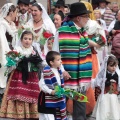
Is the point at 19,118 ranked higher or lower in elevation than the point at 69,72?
lower

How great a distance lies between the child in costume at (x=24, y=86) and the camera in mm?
7992

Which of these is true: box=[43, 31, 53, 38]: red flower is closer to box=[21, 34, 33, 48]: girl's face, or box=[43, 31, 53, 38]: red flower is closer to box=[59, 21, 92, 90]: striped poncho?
box=[21, 34, 33, 48]: girl's face

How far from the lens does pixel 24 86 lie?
802cm

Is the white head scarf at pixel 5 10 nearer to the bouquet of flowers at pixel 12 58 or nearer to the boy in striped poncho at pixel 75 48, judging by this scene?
the bouquet of flowers at pixel 12 58

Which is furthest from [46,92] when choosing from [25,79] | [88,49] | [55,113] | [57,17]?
[57,17]

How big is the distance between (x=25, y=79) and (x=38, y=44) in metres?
1.02

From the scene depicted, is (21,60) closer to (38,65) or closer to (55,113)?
(38,65)

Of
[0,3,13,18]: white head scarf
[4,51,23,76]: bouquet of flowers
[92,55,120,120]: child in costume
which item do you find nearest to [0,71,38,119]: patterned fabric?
[4,51,23,76]: bouquet of flowers

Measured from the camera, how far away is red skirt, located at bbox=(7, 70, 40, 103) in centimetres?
799

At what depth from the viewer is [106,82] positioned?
301 inches

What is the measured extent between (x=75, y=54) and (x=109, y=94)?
1.15 meters

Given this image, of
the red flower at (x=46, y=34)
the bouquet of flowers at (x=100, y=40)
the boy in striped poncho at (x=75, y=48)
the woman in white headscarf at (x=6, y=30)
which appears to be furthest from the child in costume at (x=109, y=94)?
the woman in white headscarf at (x=6, y=30)

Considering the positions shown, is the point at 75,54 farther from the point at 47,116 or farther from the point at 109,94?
the point at 109,94

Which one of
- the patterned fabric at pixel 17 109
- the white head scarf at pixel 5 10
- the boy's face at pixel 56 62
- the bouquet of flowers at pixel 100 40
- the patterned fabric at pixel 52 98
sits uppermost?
the white head scarf at pixel 5 10
